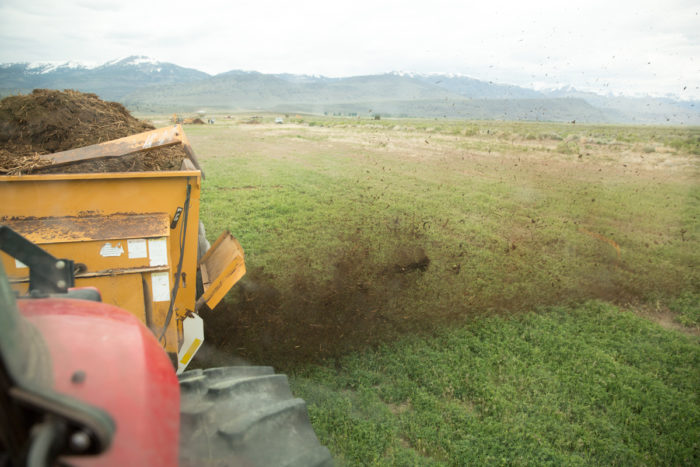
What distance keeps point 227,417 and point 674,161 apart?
941 inches

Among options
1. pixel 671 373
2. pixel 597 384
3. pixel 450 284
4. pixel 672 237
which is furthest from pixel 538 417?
pixel 672 237

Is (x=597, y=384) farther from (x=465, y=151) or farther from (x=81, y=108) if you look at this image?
(x=465, y=151)

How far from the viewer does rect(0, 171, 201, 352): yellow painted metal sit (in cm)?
320

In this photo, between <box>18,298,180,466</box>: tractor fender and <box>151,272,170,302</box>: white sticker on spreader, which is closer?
<box>18,298,180,466</box>: tractor fender

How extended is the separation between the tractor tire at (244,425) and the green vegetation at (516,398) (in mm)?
1721

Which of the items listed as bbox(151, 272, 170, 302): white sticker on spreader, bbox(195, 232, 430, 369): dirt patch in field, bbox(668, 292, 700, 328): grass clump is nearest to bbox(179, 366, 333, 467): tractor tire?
bbox(151, 272, 170, 302): white sticker on spreader

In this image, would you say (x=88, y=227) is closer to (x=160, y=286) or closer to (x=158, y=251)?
(x=158, y=251)

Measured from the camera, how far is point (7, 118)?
4402mm

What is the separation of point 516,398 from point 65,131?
→ 5619mm

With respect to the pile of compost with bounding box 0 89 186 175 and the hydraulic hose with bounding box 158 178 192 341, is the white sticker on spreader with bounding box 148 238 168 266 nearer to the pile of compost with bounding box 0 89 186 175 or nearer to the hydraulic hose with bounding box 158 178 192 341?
the hydraulic hose with bounding box 158 178 192 341

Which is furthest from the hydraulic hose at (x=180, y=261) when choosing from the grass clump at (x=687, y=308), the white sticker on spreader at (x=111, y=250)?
the grass clump at (x=687, y=308)

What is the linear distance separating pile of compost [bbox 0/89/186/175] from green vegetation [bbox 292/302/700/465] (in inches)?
111

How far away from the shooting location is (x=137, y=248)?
3338mm

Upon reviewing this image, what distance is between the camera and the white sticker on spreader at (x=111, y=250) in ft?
10.7
